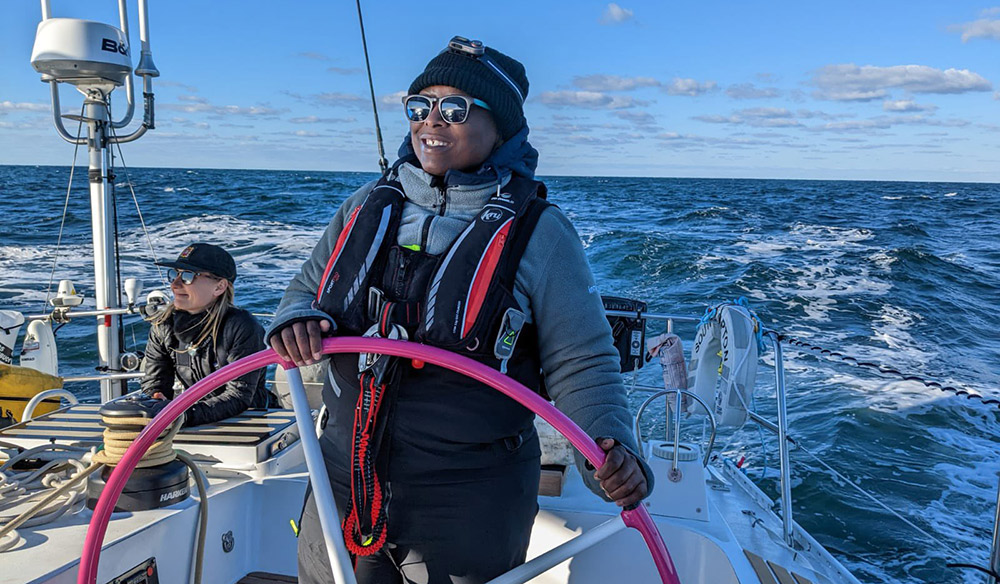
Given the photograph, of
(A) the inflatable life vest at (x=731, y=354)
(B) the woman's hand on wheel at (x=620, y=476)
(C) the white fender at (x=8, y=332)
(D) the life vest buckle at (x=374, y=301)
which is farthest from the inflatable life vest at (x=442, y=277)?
(C) the white fender at (x=8, y=332)

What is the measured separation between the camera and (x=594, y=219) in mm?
24547

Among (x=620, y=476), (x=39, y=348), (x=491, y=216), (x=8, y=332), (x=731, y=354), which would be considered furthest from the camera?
(x=39, y=348)

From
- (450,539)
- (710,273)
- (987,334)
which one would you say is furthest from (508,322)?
(710,273)

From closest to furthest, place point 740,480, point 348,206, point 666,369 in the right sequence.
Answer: point 348,206
point 666,369
point 740,480

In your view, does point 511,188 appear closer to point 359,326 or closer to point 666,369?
point 359,326

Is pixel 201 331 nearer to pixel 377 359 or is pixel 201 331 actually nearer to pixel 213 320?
pixel 213 320

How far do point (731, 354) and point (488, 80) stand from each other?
2316mm

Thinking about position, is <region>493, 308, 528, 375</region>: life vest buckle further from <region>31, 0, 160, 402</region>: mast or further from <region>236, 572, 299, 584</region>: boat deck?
<region>31, 0, 160, 402</region>: mast

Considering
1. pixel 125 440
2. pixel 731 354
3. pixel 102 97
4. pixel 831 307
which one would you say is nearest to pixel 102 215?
pixel 102 97

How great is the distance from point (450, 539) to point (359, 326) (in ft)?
1.39

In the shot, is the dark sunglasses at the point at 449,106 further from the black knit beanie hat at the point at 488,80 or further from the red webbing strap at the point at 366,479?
the red webbing strap at the point at 366,479

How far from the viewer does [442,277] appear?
4.46ft

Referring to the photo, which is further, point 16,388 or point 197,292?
point 16,388

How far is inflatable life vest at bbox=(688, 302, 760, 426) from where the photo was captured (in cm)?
337
